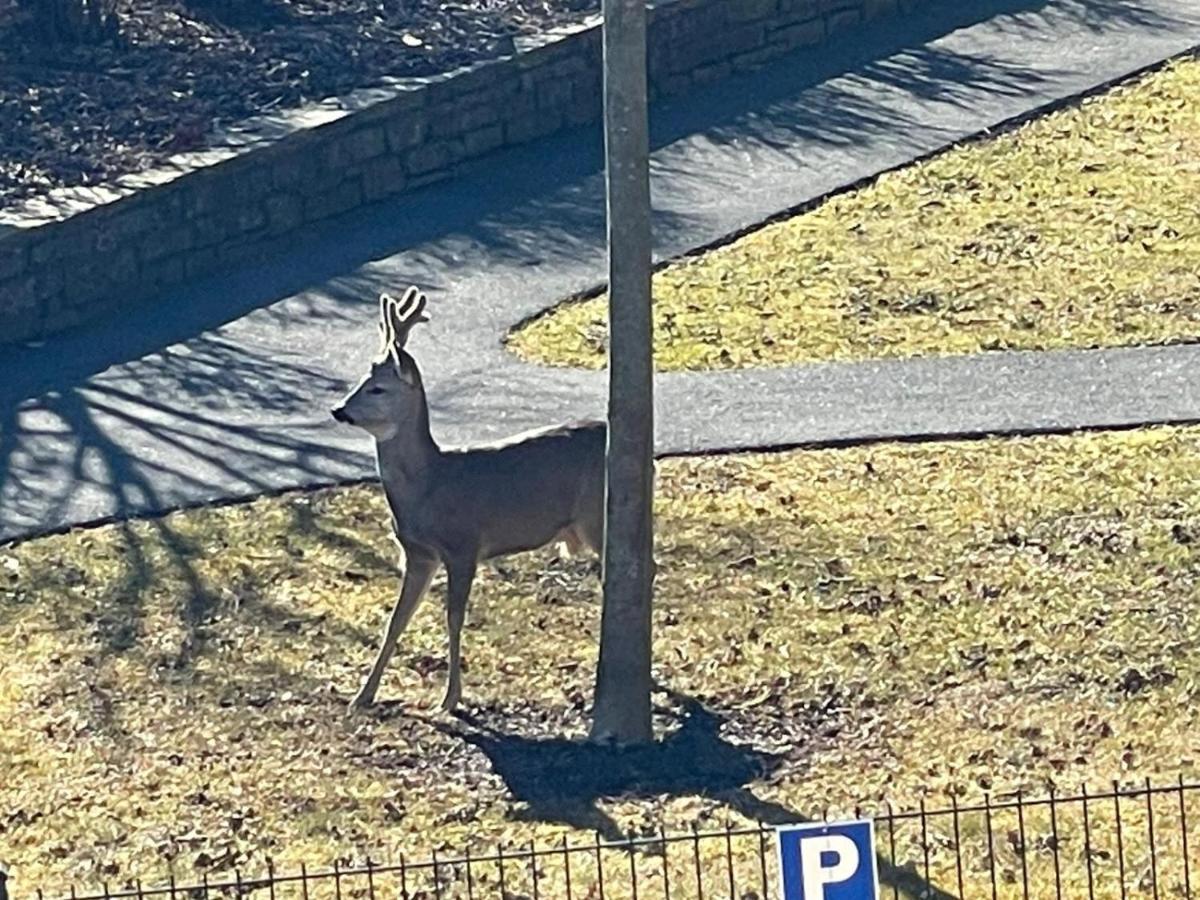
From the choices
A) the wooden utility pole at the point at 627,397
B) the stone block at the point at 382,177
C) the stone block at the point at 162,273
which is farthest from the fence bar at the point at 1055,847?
the stone block at the point at 382,177

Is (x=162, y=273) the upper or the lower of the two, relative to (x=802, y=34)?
lower

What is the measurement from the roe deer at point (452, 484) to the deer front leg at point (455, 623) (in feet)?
0.03

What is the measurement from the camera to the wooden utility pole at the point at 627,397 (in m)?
10.3

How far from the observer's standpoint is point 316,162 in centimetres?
1781

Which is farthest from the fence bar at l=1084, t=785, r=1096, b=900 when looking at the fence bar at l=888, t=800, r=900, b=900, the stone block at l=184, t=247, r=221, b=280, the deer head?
the stone block at l=184, t=247, r=221, b=280

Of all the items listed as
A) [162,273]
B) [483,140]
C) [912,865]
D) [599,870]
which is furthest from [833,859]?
[483,140]

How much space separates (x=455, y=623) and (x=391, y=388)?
938 mm

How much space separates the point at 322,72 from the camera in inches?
739

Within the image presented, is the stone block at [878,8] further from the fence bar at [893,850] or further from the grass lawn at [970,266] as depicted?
the fence bar at [893,850]

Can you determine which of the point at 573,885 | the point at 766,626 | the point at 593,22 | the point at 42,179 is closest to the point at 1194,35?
the point at 593,22

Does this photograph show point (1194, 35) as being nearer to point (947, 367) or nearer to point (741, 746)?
point (947, 367)

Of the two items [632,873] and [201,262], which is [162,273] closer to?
[201,262]

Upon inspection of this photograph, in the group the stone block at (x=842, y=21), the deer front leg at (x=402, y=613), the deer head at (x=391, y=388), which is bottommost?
the stone block at (x=842, y=21)

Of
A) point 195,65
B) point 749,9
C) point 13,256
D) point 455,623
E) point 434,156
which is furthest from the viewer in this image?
point 749,9
